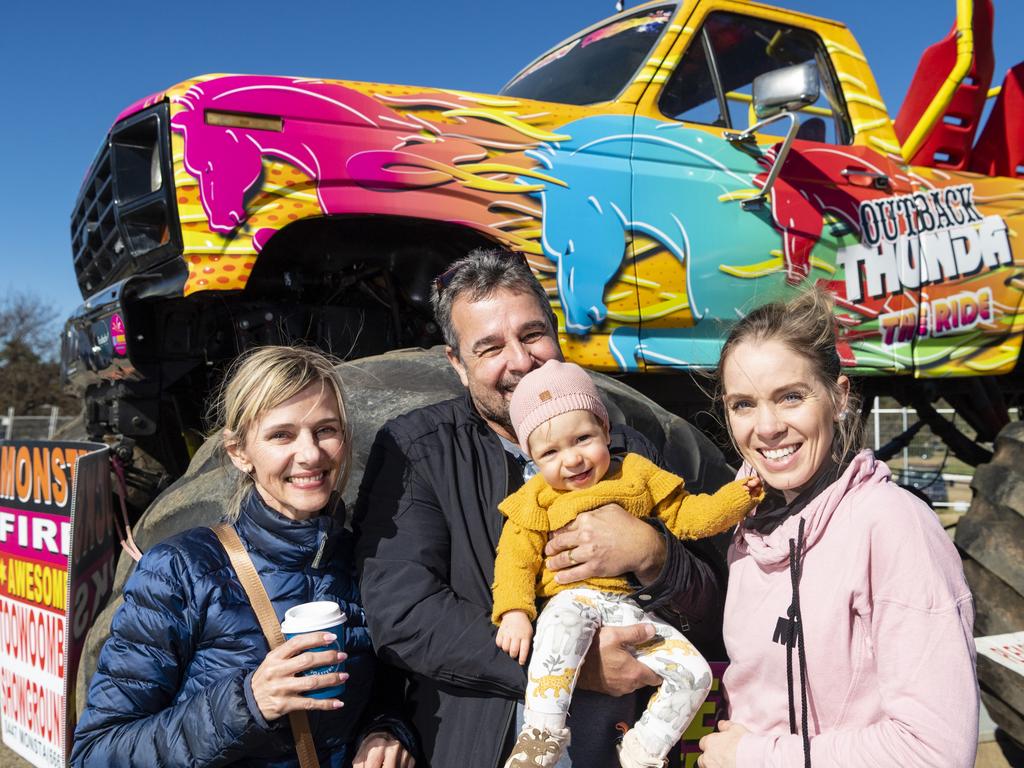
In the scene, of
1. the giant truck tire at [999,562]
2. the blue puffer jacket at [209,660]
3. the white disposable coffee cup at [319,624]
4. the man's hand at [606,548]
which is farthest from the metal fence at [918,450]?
the white disposable coffee cup at [319,624]

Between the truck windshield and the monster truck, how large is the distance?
1 centimetres

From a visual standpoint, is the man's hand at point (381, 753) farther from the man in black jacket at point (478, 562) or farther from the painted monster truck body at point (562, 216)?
the painted monster truck body at point (562, 216)

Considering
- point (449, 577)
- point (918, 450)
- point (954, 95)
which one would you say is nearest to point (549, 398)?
point (449, 577)

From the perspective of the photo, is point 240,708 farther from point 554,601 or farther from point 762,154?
point 762,154

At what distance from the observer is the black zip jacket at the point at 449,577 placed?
67.7 inches

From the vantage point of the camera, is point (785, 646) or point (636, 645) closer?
point (785, 646)

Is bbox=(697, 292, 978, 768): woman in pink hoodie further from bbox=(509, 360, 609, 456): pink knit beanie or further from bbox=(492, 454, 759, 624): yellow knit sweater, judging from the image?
bbox=(509, 360, 609, 456): pink knit beanie

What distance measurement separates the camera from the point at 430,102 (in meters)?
3.15

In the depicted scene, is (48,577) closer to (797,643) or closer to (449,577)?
(449,577)

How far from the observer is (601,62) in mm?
3828

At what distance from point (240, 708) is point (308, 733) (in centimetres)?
15

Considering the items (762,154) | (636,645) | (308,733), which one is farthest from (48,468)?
(762,154)

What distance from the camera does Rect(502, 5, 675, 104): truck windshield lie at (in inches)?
146

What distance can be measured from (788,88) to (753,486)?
7.24 ft
